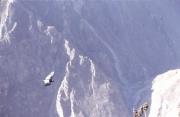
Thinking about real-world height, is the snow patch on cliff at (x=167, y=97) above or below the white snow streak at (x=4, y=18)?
below

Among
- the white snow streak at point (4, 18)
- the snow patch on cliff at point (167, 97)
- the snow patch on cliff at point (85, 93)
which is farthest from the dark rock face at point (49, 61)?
the snow patch on cliff at point (167, 97)

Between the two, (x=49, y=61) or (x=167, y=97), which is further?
(x=49, y=61)

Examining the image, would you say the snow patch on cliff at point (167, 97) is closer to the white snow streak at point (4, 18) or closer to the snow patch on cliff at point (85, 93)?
the snow patch on cliff at point (85, 93)

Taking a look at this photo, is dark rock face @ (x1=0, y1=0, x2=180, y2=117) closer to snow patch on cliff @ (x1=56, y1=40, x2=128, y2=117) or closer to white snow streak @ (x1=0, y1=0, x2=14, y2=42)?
white snow streak @ (x1=0, y1=0, x2=14, y2=42)

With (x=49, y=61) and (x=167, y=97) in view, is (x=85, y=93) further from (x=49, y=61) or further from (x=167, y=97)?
(x=167, y=97)

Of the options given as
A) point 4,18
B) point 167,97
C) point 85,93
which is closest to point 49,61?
point 85,93

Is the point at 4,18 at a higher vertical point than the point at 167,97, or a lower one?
higher

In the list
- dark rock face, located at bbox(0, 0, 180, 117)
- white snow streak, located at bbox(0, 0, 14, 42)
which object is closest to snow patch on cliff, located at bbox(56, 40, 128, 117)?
dark rock face, located at bbox(0, 0, 180, 117)

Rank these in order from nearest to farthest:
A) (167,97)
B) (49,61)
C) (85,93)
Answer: (167,97)
(85,93)
(49,61)
